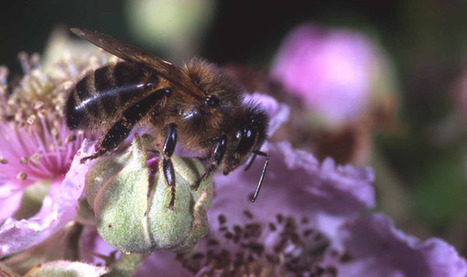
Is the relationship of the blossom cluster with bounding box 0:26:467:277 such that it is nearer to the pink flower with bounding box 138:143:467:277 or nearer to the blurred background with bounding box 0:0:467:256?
the pink flower with bounding box 138:143:467:277

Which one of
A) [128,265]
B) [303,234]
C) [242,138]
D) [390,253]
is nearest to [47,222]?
[128,265]

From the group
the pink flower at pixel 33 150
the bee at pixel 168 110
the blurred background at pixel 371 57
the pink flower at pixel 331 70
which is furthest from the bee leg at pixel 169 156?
the pink flower at pixel 331 70

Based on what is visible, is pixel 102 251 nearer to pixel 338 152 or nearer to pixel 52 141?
pixel 52 141

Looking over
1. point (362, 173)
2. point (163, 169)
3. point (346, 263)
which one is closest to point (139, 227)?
point (163, 169)

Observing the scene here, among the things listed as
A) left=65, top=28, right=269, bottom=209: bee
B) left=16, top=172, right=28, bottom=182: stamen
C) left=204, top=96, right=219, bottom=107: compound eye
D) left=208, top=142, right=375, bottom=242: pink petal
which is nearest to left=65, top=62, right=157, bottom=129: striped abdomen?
left=65, top=28, right=269, bottom=209: bee

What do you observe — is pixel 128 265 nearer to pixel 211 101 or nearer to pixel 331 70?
pixel 211 101

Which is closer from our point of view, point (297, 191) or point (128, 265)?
point (128, 265)
